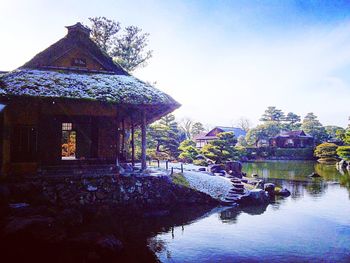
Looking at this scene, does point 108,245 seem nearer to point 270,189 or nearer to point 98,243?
point 98,243

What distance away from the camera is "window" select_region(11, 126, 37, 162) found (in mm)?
15156

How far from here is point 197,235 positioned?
487 inches

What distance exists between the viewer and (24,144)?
15.4 m

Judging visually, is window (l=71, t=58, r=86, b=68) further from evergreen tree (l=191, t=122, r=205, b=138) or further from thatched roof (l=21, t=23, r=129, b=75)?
evergreen tree (l=191, t=122, r=205, b=138)

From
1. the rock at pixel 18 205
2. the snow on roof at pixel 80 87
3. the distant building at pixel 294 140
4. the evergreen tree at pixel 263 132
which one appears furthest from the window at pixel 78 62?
the distant building at pixel 294 140

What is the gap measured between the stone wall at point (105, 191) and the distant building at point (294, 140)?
50.2m

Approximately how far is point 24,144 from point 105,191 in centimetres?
512

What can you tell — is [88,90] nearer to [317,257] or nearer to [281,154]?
[317,257]

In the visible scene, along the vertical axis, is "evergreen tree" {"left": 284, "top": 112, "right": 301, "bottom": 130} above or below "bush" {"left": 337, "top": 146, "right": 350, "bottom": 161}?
above

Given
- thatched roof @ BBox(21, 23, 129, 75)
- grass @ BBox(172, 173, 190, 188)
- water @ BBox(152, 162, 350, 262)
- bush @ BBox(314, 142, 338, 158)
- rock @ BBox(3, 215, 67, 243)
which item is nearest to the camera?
water @ BBox(152, 162, 350, 262)

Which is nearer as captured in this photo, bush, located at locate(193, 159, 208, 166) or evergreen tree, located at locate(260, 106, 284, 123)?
bush, located at locate(193, 159, 208, 166)

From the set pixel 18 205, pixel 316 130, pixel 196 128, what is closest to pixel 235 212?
pixel 18 205

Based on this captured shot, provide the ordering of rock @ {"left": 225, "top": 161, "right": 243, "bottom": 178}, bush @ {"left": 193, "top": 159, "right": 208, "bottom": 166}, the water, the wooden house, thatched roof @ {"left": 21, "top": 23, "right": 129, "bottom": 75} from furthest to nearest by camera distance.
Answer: bush @ {"left": 193, "top": 159, "right": 208, "bottom": 166}, rock @ {"left": 225, "top": 161, "right": 243, "bottom": 178}, thatched roof @ {"left": 21, "top": 23, "right": 129, "bottom": 75}, the wooden house, the water

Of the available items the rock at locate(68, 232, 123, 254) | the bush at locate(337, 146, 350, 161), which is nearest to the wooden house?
the rock at locate(68, 232, 123, 254)
